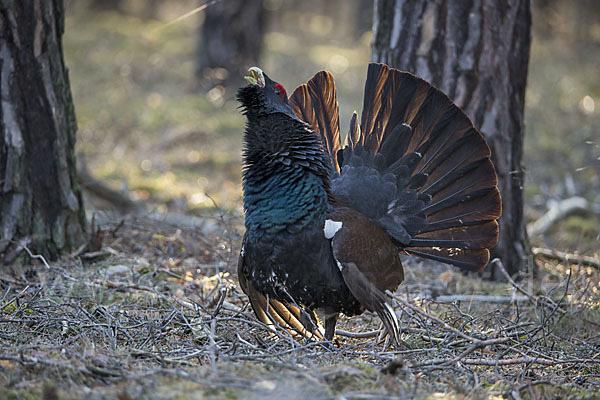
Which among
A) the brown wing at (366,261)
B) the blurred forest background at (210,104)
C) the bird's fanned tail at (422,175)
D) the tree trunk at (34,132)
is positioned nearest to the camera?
the brown wing at (366,261)

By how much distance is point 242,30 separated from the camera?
11.6 meters

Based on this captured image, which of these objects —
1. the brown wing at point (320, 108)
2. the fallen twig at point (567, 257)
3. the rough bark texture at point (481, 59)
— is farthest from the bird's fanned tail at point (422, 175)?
the fallen twig at point (567, 257)

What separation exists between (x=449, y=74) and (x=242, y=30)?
24.7ft

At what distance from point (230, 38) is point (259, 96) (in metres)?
8.53

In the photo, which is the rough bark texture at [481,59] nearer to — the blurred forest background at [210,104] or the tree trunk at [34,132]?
the blurred forest background at [210,104]

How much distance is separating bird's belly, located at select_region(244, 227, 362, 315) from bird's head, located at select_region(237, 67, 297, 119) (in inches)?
28.4

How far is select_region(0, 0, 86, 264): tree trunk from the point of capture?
400 cm

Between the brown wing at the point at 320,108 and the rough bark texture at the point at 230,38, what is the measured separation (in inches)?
294

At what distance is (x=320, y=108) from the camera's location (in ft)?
13.7

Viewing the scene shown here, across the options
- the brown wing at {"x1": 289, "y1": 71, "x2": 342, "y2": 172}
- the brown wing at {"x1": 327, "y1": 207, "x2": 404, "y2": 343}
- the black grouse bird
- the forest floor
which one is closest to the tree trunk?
the forest floor

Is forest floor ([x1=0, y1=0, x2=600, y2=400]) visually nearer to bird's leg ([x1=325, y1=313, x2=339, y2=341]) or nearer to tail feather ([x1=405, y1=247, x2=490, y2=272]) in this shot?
bird's leg ([x1=325, y1=313, x2=339, y2=341])

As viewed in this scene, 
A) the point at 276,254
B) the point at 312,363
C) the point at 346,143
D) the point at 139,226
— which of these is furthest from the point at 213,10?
the point at 312,363

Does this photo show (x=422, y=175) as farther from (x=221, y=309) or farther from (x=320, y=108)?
(x=221, y=309)

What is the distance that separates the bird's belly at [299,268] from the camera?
3309 millimetres
